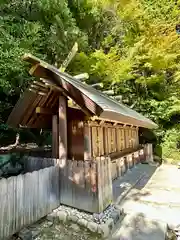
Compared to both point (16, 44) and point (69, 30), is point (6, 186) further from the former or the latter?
point (69, 30)

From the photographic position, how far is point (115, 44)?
60.6 ft

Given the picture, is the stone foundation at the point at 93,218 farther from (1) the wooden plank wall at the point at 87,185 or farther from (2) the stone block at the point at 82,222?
(1) the wooden plank wall at the point at 87,185

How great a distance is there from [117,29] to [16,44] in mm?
11262

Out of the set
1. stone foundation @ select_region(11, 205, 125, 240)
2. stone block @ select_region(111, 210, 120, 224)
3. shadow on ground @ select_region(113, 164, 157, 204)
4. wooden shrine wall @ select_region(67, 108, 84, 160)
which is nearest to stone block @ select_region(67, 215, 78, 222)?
stone foundation @ select_region(11, 205, 125, 240)

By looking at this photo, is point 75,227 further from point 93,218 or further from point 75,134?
point 75,134

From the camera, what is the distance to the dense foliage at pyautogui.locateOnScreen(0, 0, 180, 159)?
11070 millimetres

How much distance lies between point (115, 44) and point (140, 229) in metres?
16.6

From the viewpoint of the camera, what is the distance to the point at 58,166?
5.40 metres

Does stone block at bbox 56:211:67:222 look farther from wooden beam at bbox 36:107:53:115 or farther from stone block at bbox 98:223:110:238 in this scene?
wooden beam at bbox 36:107:53:115

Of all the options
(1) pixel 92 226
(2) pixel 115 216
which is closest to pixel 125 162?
(2) pixel 115 216

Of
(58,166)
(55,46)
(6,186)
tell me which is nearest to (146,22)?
(55,46)

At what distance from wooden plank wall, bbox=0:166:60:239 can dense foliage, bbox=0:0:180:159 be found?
19.9 feet

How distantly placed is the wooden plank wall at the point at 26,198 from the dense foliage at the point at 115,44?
238 inches

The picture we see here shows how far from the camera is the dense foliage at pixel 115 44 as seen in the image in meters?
11.1
